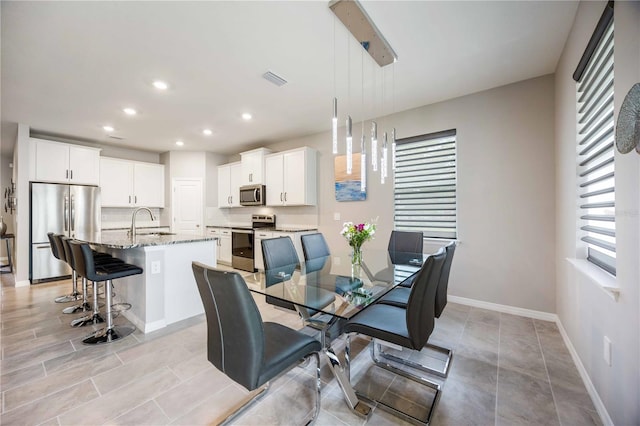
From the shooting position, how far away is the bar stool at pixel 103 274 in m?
2.24

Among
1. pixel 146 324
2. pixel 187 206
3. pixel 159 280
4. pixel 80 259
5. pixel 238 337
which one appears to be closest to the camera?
pixel 238 337

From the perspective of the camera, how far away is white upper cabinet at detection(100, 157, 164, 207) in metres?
5.25

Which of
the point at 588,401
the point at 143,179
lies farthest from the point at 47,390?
the point at 143,179

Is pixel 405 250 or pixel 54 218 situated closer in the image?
pixel 405 250

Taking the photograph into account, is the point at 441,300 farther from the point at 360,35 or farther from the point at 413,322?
the point at 360,35

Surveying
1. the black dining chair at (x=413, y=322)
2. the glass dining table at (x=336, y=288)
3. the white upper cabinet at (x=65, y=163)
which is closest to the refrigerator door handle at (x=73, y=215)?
the white upper cabinet at (x=65, y=163)

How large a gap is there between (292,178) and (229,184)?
6.77ft

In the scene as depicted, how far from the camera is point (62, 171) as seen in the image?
15.0ft

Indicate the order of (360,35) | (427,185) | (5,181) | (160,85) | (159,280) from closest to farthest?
1. (360,35)
2. (159,280)
3. (160,85)
4. (427,185)
5. (5,181)

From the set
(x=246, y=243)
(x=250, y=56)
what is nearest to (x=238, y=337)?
(x=250, y=56)

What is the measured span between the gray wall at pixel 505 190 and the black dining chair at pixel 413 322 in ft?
6.09

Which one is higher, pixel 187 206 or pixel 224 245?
pixel 187 206

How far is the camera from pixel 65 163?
461 centimetres

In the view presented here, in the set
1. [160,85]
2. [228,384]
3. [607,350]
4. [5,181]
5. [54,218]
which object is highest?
[160,85]
